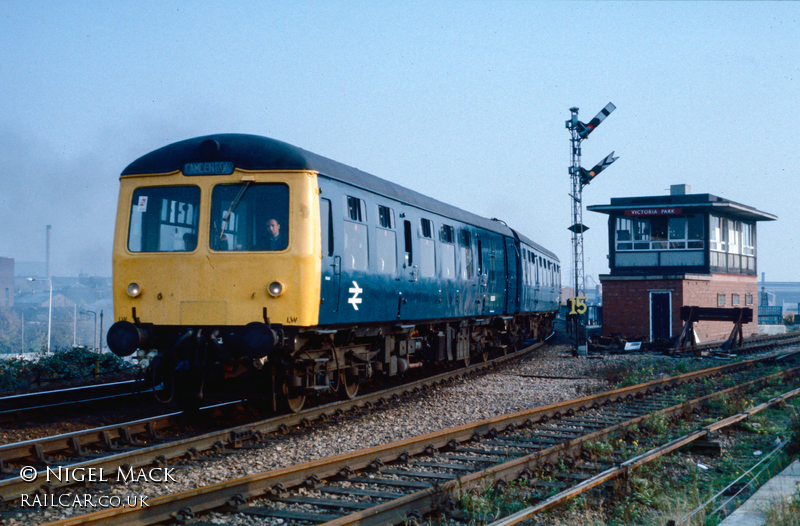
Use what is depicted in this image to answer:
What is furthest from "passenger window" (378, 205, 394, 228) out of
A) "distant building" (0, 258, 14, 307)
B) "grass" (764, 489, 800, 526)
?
"distant building" (0, 258, 14, 307)

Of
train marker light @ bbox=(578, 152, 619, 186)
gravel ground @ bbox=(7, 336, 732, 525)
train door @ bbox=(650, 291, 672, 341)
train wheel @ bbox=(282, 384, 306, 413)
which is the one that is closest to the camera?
gravel ground @ bbox=(7, 336, 732, 525)

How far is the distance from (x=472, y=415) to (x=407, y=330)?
8.05 ft

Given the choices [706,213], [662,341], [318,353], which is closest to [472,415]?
[318,353]

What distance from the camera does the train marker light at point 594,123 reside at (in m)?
22.8

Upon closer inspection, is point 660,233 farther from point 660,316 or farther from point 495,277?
point 495,277

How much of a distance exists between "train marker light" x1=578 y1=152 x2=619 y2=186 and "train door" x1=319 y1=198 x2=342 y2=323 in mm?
14439

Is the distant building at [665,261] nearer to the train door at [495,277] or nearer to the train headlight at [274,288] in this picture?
the train door at [495,277]

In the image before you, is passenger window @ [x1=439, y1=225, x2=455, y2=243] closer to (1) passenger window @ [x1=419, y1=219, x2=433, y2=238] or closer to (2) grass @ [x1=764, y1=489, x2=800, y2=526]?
(1) passenger window @ [x1=419, y1=219, x2=433, y2=238]

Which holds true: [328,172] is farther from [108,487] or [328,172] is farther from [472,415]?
[108,487]

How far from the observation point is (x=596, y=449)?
762 cm

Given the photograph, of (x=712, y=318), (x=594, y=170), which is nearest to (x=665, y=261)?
(x=712, y=318)

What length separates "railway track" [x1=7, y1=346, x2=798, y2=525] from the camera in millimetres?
5207

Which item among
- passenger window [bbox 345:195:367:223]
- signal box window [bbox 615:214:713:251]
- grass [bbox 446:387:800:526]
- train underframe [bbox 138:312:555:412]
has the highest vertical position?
signal box window [bbox 615:214:713:251]

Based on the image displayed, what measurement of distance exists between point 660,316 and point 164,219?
21.9 m
